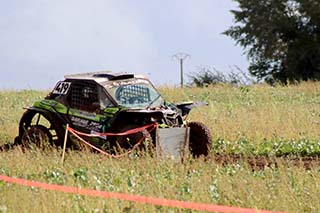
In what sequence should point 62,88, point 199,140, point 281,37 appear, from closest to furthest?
point 199,140
point 62,88
point 281,37

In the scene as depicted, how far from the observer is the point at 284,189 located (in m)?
8.73

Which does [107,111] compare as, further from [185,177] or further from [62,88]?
[185,177]

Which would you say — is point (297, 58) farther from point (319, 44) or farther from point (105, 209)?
point (105, 209)

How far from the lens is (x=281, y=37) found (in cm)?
5319

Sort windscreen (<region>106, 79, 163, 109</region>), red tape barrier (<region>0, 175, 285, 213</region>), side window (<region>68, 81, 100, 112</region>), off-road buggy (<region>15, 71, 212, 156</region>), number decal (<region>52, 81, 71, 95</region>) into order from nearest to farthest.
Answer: red tape barrier (<region>0, 175, 285, 213</region>)
off-road buggy (<region>15, 71, 212, 156</region>)
windscreen (<region>106, 79, 163, 109</region>)
side window (<region>68, 81, 100, 112</region>)
number decal (<region>52, 81, 71, 95</region>)

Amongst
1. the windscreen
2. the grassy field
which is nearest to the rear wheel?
the windscreen

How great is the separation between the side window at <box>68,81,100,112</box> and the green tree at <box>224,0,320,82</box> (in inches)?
1395

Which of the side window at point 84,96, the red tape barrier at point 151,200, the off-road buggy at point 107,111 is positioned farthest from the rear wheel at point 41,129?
the red tape barrier at point 151,200

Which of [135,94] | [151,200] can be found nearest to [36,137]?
[135,94]

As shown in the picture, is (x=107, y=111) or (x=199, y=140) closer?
(x=107, y=111)

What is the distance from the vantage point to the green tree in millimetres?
51125

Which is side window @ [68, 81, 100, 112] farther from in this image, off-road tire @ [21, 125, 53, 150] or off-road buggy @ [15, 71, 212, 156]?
off-road tire @ [21, 125, 53, 150]

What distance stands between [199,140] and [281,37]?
130ft

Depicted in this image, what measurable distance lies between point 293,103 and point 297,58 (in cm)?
2640
